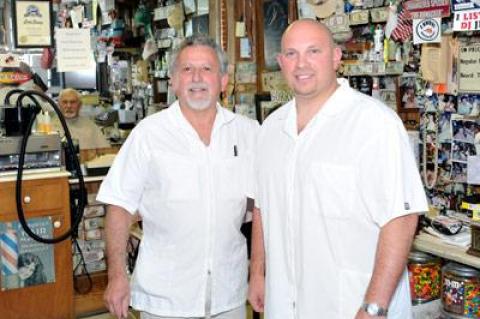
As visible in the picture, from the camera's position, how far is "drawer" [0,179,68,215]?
10.9ft

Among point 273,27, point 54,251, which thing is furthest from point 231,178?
point 273,27

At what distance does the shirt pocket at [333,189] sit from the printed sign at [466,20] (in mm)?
1206

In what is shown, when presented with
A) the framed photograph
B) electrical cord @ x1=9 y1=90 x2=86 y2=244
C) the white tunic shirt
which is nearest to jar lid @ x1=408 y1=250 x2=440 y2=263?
the white tunic shirt

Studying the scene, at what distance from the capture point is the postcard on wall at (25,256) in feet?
10.9

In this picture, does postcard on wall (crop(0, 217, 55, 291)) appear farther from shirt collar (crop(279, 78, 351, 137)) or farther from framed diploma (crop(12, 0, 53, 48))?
shirt collar (crop(279, 78, 351, 137))

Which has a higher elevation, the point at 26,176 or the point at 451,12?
the point at 451,12

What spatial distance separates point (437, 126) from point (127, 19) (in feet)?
10.1

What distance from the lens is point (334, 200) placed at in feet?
5.69

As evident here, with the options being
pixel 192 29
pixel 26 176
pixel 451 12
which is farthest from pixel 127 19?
pixel 451 12

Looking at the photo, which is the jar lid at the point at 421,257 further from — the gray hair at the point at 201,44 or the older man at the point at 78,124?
the older man at the point at 78,124

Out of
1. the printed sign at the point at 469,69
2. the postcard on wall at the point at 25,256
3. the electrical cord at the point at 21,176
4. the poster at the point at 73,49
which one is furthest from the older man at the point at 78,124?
the printed sign at the point at 469,69

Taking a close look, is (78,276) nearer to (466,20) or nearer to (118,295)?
(118,295)

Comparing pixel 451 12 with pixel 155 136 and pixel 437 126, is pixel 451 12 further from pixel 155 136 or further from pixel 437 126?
pixel 155 136

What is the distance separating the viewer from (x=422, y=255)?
8.52 feet
